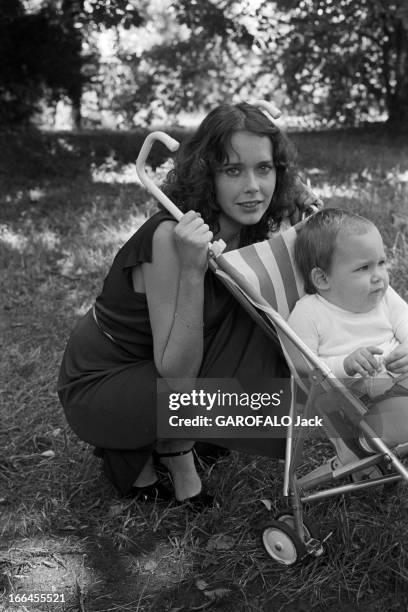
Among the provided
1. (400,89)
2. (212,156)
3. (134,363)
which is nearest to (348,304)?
(212,156)

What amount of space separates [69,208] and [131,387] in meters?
4.20

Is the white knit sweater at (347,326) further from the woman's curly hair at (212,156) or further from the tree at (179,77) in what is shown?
the tree at (179,77)

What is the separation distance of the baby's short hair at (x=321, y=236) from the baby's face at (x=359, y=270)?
0.02 m

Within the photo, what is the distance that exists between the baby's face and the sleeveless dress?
32 centimetres

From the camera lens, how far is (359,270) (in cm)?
225

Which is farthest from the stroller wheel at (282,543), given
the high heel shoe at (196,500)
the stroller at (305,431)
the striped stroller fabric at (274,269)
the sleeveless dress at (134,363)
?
the striped stroller fabric at (274,269)

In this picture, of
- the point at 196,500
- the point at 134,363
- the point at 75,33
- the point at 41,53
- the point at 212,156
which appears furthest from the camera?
the point at 75,33

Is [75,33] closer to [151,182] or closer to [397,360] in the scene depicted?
[151,182]

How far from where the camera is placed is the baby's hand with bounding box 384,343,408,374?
207 centimetres

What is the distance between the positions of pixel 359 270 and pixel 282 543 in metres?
0.85

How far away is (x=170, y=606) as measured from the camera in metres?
2.18

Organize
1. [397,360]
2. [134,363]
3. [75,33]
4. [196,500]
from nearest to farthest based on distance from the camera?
[397,360] < [134,363] < [196,500] < [75,33]

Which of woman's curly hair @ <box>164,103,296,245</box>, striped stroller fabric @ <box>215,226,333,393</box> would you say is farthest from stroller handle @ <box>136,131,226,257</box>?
striped stroller fabric @ <box>215,226,333,393</box>

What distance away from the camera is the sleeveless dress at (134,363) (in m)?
2.37
